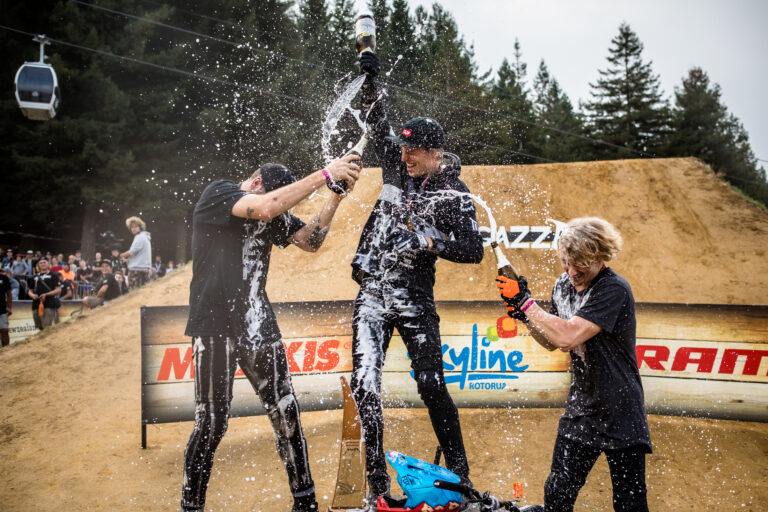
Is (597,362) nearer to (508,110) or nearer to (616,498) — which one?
(616,498)

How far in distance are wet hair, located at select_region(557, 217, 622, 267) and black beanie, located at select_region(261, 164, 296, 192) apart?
1.71 metres

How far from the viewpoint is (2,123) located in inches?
842

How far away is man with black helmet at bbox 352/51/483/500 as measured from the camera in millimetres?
2949

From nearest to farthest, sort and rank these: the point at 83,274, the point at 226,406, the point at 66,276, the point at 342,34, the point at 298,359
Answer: the point at 226,406, the point at 298,359, the point at 66,276, the point at 83,274, the point at 342,34

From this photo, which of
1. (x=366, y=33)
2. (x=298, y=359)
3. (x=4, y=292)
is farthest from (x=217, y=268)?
(x=4, y=292)

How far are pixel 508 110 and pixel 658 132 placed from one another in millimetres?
16925

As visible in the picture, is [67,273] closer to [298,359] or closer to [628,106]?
[298,359]

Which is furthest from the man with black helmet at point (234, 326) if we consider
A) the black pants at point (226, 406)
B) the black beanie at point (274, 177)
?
the black beanie at point (274, 177)

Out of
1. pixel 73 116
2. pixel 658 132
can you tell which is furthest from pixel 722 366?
pixel 658 132

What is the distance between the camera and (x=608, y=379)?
2404 mm

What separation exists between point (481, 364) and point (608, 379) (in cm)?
348

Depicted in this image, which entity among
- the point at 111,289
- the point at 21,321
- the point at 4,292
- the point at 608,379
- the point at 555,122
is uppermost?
the point at 555,122

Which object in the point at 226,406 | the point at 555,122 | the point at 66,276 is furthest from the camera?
the point at 555,122

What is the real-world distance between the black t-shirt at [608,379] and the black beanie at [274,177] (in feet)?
6.30
